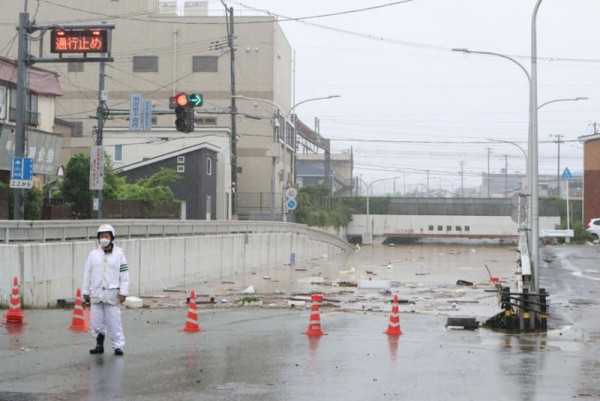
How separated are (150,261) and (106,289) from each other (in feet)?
53.3

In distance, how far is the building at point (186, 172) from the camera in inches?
2440

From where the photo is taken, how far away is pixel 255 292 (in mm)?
30156

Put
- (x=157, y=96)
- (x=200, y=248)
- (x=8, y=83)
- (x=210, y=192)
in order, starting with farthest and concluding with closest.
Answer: (x=157, y=96) → (x=210, y=192) → (x=8, y=83) → (x=200, y=248)

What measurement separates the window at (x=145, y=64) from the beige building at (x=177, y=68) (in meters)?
0.08

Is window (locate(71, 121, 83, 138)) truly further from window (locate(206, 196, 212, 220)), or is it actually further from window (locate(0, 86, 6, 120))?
window (locate(0, 86, 6, 120))

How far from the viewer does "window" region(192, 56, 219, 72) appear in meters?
74.6

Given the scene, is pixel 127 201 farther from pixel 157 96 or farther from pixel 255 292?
pixel 157 96

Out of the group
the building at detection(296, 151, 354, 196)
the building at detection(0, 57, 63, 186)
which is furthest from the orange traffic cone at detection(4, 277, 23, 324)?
the building at detection(296, 151, 354, 196)

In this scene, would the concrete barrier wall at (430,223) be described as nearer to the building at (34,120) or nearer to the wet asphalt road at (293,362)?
the building at (34,120)

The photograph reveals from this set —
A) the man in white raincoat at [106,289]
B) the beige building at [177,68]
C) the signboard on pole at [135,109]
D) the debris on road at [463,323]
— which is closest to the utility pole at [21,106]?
the debris on road at [463,323]

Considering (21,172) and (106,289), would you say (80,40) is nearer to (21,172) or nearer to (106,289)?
(21,172)

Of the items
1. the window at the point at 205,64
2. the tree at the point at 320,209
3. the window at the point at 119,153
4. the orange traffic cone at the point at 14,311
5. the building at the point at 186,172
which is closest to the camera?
the orange traffic cone at the point at 14,311

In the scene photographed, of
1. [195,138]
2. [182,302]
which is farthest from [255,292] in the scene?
[195,138]

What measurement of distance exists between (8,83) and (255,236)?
13.1 meters
